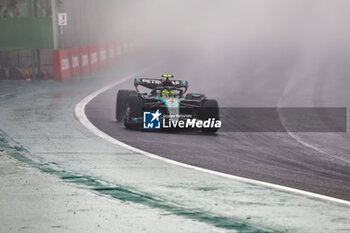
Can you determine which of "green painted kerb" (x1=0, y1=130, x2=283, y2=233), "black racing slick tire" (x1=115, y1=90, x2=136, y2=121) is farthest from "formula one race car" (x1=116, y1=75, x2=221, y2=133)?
"green painted kerb" (x1=0, y1=130, x2=283, y2=233)

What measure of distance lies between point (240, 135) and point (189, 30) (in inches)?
2289

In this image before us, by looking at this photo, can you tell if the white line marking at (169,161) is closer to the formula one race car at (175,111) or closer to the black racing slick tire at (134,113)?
the black racing slick tire at (134,113)

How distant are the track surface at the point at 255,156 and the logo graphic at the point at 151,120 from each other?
292 millimetres

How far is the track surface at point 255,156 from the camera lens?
9461mm

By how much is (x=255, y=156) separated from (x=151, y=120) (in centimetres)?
336

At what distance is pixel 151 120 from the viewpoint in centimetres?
1404

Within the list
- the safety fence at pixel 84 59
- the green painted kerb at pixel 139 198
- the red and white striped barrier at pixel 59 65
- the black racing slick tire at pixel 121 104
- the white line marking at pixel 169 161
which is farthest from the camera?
the safety fence at pixel 84 59

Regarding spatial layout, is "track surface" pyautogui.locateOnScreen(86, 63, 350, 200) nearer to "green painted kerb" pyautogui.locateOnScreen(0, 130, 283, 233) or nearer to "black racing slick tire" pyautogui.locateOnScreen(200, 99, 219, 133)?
"black racing slick tire" pyautogui.locateOnScreen(200, 99, 219, 133)

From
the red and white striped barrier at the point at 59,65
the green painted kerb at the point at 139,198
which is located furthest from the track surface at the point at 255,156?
the red and white striped barrier at the point at 59,65

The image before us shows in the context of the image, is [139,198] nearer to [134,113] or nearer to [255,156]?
[255,156]

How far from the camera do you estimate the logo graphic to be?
14.0 metres

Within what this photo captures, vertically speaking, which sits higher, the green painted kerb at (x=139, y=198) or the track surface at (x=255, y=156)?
the green painted kerb at (x=139, y=198)

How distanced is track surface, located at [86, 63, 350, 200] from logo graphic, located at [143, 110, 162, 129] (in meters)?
0.29

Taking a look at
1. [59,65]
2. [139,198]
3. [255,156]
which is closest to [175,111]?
[255,156]
